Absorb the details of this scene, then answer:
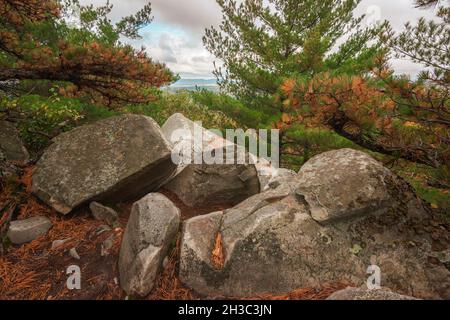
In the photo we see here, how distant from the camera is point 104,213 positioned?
12.8ft

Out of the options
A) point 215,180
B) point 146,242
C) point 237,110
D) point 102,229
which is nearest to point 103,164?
point 102,229

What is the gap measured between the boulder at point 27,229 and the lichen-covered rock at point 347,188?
11.2 ft

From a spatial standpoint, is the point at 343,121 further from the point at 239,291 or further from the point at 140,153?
the point at 140,153

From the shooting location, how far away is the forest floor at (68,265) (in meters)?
2.93

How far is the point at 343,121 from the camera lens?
3611 millimetres

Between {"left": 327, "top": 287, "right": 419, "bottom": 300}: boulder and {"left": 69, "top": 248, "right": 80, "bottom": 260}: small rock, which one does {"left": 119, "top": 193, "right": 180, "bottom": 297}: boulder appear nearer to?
{"left": 69, "top": 248, "right": 80, "bottom": 260}: small rock

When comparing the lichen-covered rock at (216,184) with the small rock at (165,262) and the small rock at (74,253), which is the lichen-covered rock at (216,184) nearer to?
the small rock at (165,262)

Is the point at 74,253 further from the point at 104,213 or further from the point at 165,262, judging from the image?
the point at 165,262

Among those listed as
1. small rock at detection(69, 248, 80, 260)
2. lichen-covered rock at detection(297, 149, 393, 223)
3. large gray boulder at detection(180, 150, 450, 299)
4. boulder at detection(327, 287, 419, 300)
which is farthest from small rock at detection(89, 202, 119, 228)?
boulder at detection(327, 287, 419, 300)

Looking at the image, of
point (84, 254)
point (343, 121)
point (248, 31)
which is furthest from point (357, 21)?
point (84, 254)

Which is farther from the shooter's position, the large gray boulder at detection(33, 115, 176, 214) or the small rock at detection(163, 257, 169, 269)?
the large gray boulder at detection(33, 115, 176, 214)

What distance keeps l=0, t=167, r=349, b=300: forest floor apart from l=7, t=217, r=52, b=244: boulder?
7cm

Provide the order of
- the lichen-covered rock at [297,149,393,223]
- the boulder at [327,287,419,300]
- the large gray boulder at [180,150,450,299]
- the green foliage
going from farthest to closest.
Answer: the green foliage, the lichen-covered rock at [297,149,393,223], the large gray boulder at [180,150,450,299], the boulder at [327,287,419,300]

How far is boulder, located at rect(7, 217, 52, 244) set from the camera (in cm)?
358
